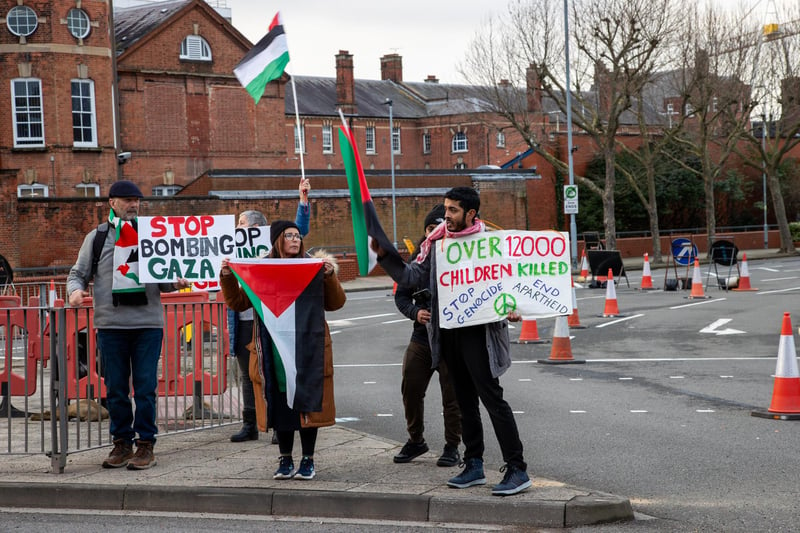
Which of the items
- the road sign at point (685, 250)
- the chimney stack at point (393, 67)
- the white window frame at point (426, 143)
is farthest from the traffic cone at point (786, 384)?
the chimney stack at point (393, 67)

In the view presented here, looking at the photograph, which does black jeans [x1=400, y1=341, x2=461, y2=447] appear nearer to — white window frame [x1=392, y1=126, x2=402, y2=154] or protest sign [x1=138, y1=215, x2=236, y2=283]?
protest sign [x1=138, y1=215, x2=236, y2=283]

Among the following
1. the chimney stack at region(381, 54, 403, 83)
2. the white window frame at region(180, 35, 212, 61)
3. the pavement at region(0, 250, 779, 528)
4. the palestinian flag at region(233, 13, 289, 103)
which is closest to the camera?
the pavement at region(0, 250, 779, 528)

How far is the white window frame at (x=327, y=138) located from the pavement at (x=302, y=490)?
6414 centimetres

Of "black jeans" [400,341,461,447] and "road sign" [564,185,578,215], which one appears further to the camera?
"road sign" [564,185,578,215]

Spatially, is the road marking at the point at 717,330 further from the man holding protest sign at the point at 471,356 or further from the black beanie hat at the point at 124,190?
the black beanie hat at the point at 124,190

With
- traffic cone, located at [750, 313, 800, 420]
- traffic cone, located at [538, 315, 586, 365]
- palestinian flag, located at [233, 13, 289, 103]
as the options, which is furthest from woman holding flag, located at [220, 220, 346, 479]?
traffic cone, located at [538, 315, 586, 365]

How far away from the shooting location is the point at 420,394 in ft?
Answer: 25.8

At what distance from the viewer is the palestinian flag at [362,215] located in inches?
262

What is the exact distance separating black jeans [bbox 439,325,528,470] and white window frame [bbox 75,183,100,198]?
122ft

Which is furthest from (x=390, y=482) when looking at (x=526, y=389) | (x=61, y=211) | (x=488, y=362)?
(x=61, y=211)

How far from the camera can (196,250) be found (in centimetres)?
796

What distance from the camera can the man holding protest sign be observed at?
6.69 m

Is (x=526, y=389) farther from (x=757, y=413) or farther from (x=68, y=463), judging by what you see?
(x=68, y=463)

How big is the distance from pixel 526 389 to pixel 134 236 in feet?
18.7
